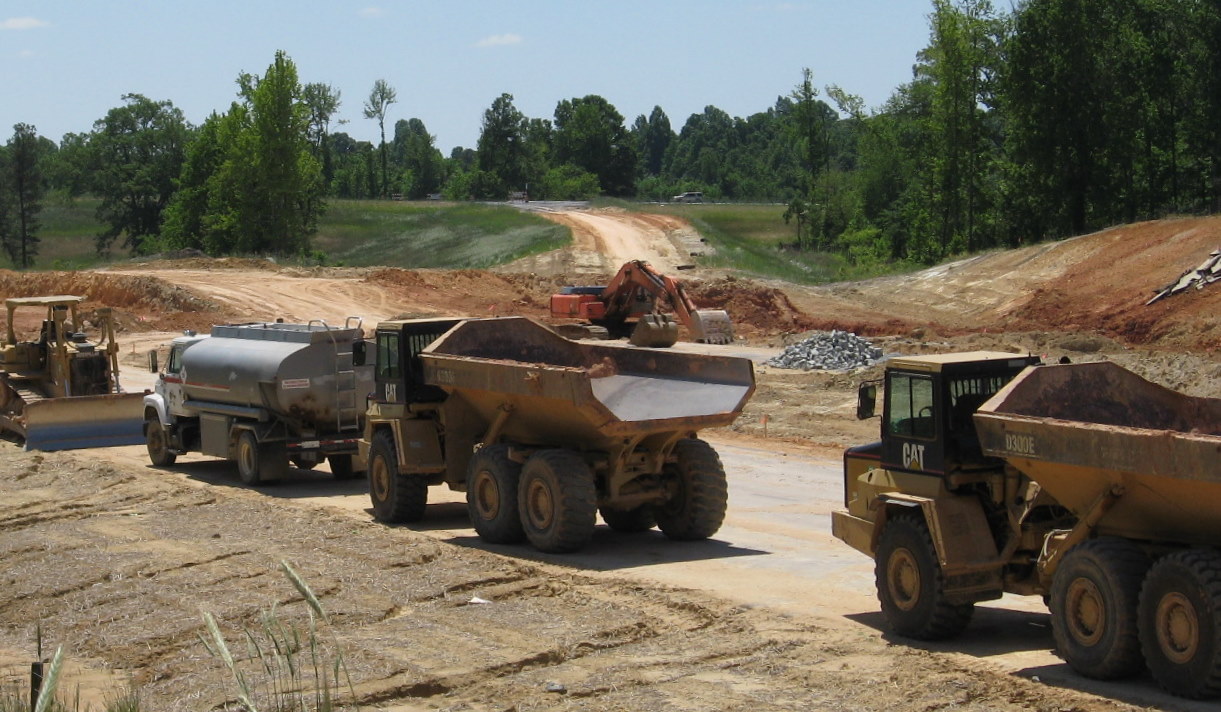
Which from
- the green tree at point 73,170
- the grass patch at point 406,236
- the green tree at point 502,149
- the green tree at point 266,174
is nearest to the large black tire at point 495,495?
the grass patch at point 406,236

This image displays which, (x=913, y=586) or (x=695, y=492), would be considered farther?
(x=695, y=492)

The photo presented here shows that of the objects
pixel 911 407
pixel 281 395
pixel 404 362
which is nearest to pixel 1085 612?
pixel 911 407

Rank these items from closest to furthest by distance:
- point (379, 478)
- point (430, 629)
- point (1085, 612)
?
point (1085, 612) < point (430, 629) < point (379, 478)

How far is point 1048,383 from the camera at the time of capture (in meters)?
10.6

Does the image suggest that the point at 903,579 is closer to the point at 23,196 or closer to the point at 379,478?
the point at 379,478

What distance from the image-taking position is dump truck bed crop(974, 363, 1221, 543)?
8.86 m

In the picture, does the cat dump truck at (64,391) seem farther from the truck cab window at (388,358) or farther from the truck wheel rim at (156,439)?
the truck cab window at (388,358)

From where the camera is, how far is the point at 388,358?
17719 millimetres

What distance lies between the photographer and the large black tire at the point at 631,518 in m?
16.4

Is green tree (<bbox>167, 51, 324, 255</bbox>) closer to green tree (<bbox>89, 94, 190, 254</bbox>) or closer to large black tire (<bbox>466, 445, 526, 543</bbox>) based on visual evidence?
green tree (<bbox>89, 94, 190, 254</bbox>)

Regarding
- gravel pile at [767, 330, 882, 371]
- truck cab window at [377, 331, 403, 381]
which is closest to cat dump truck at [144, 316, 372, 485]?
truck cab window at [377, 331, 403, 381]

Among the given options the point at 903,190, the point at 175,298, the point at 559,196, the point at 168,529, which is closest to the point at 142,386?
the point at 175,298

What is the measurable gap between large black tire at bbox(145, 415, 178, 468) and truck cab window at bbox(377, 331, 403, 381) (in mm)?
6839

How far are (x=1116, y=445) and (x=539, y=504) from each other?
733cm
